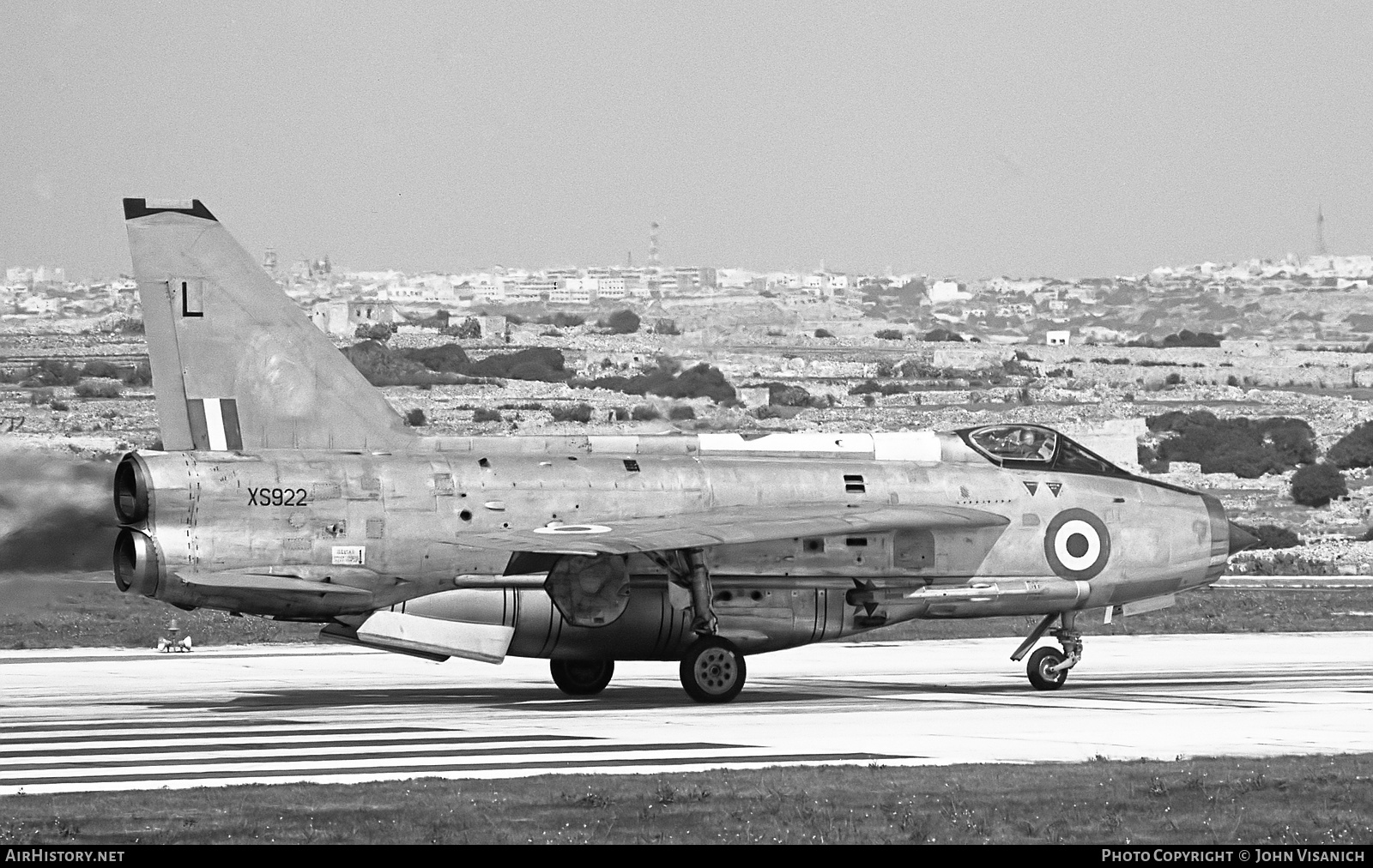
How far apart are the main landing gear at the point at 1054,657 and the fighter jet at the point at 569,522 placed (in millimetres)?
32

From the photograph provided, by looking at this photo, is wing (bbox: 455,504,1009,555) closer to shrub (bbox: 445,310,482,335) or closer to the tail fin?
the tail fin

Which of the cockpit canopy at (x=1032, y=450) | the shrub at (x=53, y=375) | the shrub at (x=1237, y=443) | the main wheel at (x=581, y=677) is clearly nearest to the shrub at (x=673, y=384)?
the shrub at (x=1237, y=443)

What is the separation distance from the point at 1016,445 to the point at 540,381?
81.1 m

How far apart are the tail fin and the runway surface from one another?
3293mm

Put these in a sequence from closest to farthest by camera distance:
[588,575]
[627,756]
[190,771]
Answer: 1. [190,771]
2. [627,756]
3. [588,575]

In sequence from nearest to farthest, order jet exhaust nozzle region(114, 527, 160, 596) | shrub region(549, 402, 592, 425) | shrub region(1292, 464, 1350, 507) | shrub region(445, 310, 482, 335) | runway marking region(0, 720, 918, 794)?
1. runway marking region(0, 720, 918, 794)
2. jet exhaust nozzle region(114, 527, 160, 596)
3. shrub region(1292, 464, 1350, 507)
4. shrub region(549, 402, 592, 425)
5. shrub region(445, 310, 482, 335)

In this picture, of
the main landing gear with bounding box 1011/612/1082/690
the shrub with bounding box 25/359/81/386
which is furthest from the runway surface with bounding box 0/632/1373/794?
the shrub with bounding box 25/359/81/386

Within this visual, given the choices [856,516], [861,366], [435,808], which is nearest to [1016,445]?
[856,516]

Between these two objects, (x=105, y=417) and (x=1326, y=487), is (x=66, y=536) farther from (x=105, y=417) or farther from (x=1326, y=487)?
(x=1326, y=487)

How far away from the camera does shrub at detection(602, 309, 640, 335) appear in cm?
16725

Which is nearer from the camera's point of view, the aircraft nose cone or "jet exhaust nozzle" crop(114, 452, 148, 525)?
"jet exhaust nozzle" crop(114, 452, 148, 525)

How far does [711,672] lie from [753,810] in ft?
30.2

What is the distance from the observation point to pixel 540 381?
106625 millimetres

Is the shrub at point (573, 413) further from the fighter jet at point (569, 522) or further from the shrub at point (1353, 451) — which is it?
the fighter jet at point (569, 522)
